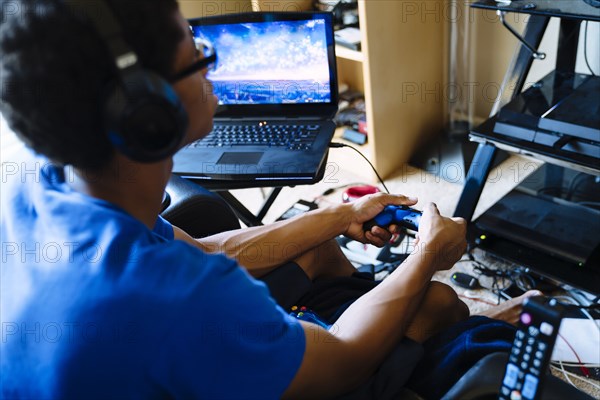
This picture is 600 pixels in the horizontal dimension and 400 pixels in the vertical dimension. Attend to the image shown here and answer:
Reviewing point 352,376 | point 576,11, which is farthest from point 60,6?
point 576,11

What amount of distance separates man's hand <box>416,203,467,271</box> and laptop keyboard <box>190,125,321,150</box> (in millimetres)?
409

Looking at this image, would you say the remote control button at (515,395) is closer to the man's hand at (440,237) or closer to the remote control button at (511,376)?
the remote control button at (511,376)

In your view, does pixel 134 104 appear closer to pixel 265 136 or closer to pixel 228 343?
pixel 228 343

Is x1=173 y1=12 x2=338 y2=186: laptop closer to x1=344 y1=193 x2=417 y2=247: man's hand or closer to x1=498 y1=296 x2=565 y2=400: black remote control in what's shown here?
x1=344 y1=193 x2=417 y2=247: man's hand

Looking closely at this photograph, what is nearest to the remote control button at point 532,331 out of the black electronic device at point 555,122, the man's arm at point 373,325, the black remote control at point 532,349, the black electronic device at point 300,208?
the black remote control at point 532,349

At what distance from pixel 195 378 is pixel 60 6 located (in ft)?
1.37

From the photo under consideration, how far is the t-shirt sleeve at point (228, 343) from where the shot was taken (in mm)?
647

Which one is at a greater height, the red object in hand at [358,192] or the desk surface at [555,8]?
the desk surface at [555,8]

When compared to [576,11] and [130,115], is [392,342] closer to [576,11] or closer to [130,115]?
[130,115]

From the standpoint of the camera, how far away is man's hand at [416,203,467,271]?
106 centimetres

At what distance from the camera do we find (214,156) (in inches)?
57.4

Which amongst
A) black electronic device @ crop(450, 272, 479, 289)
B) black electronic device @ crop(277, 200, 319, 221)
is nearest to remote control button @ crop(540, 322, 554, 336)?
black electronic device @ crop(450, 272, 479, 289)

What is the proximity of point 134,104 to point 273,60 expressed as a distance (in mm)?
925

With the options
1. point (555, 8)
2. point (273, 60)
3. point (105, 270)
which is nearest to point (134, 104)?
point (105, 270)
